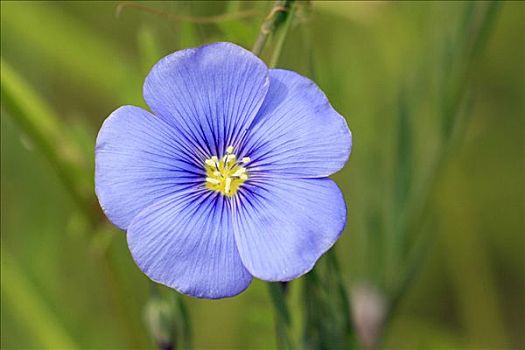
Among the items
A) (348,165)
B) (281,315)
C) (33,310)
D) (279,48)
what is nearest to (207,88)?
(279,48)

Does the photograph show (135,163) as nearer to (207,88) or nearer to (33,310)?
(207,88)

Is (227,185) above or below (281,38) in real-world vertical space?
below

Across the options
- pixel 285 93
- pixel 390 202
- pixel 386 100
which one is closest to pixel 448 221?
pixel 386 100

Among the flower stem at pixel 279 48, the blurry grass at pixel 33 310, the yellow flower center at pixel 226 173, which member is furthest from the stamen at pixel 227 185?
the blurry grass at pixel 33 310

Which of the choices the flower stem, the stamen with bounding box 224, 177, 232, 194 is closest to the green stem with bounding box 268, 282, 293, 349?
the flower stem

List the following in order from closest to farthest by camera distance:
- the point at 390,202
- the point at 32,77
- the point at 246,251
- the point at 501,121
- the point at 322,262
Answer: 1. the point at 246,251
2. the point at 322,262
3. the point at 390,202
4. the point at 32,77
5. the point at 501,121

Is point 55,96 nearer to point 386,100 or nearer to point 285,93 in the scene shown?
point 386,100
